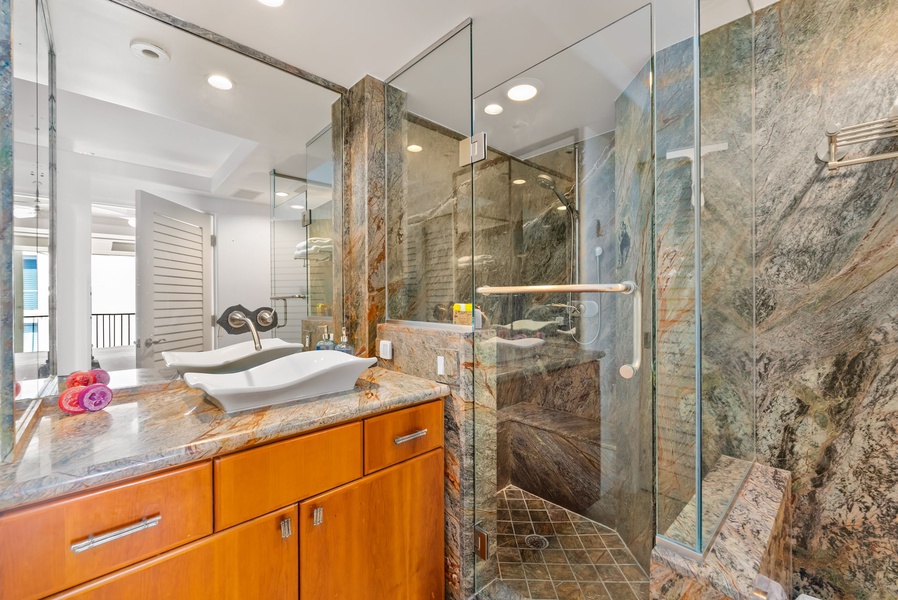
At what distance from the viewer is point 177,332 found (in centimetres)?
154

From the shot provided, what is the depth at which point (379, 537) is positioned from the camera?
1310 millimetres

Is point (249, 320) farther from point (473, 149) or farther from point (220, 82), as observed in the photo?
point (473, 149)

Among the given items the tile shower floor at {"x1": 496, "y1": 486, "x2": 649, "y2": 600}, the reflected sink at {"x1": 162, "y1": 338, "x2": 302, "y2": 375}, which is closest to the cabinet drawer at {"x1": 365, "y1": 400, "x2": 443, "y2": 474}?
→ the tile shower floor at {"x1": 496, "y1": 486, "x2": 649, "y2": 600}

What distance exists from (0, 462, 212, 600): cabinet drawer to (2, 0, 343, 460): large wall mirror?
0.56 metres

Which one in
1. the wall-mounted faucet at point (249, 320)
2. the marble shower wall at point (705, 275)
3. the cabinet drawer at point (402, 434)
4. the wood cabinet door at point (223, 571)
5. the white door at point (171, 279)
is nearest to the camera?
the wood cabinet door at point (223, 571)

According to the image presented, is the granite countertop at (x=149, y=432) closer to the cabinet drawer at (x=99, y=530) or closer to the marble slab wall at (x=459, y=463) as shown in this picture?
the cabinet drawer at (x=99, y=530)

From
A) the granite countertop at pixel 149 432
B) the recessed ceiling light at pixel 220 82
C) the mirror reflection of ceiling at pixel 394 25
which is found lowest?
the granite countertop at pixel 149 432

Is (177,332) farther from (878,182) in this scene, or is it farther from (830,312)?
(878,182)

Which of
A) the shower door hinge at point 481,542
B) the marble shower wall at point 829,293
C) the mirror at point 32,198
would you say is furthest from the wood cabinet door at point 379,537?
the marble shower wall at point 829,293

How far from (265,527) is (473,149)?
168 cm

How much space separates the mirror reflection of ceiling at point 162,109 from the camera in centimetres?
133

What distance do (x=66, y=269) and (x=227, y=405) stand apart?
0.79m

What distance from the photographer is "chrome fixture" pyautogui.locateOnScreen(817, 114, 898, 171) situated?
1314 millimetres

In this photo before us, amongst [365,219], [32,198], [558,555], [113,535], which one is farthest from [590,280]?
[32,198]
